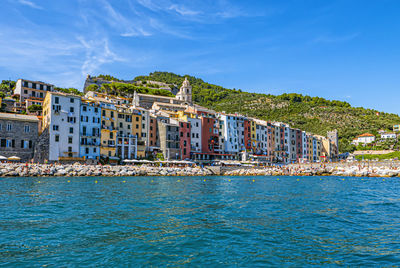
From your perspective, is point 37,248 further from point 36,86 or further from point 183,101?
point 183,101

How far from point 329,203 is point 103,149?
4474 cm

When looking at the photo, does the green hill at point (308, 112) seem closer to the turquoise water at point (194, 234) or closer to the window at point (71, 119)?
the window at point (71, 119)

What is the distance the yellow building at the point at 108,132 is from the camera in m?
57.7

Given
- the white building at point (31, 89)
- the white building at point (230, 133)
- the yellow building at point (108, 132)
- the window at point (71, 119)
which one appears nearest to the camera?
the window at point (71, 119)

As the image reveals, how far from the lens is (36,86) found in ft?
258

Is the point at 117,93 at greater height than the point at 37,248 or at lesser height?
greater

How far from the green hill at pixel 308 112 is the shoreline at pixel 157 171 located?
51996 mm

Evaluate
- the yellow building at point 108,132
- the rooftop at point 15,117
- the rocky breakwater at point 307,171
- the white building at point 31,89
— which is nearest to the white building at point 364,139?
the rocky breakwater at point 307,171

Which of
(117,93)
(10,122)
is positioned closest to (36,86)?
(117,93)

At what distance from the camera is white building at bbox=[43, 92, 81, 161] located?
52.0m

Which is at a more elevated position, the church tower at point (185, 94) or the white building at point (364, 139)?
the church tower at point (185, 94)

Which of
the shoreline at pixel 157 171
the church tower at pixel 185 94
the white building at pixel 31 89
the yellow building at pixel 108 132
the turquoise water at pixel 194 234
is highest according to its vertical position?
the church tower at pixel 185 94

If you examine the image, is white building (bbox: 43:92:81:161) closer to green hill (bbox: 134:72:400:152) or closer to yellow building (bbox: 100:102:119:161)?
yellow building (bbox: 100:102:119:161)

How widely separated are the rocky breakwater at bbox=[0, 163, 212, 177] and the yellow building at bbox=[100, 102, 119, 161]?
27.7 ft
